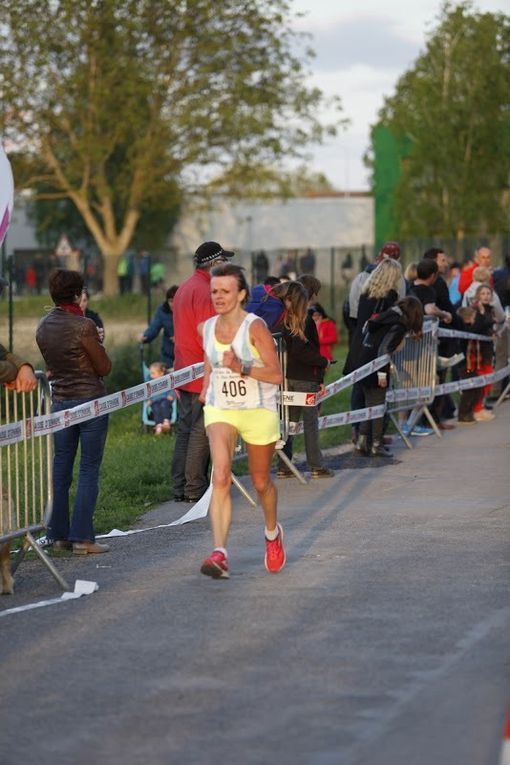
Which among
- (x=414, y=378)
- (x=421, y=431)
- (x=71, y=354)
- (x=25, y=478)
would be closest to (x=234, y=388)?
(x=25, y=478)

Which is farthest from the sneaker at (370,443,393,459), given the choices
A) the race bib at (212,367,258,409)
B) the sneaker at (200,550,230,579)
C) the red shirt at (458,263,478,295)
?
the sneaker at (200,550,230,579)

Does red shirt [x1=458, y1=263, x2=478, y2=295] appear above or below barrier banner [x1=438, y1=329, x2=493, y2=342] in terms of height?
above

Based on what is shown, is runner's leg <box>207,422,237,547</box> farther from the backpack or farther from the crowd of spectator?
the backpack

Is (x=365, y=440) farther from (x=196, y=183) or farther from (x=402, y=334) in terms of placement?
(x=196, y=183)

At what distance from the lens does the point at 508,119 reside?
183 ft

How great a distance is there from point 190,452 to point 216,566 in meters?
3.70

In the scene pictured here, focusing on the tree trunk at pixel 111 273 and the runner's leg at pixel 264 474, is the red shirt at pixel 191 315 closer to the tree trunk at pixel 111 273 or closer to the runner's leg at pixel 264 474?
the runner's leg at pixel 264 474

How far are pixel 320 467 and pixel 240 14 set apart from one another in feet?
114

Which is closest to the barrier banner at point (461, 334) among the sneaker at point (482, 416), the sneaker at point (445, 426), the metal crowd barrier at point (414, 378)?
the metal crowd barrier at point (414, 378)

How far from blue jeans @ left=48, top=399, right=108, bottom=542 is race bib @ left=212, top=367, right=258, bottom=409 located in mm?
1428

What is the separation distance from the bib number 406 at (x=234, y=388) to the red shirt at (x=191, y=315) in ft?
10.9

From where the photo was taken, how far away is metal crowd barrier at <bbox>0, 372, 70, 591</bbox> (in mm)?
9047

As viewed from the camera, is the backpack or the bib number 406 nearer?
the bib number 406

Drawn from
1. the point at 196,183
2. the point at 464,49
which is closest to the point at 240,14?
the point at 196,183
